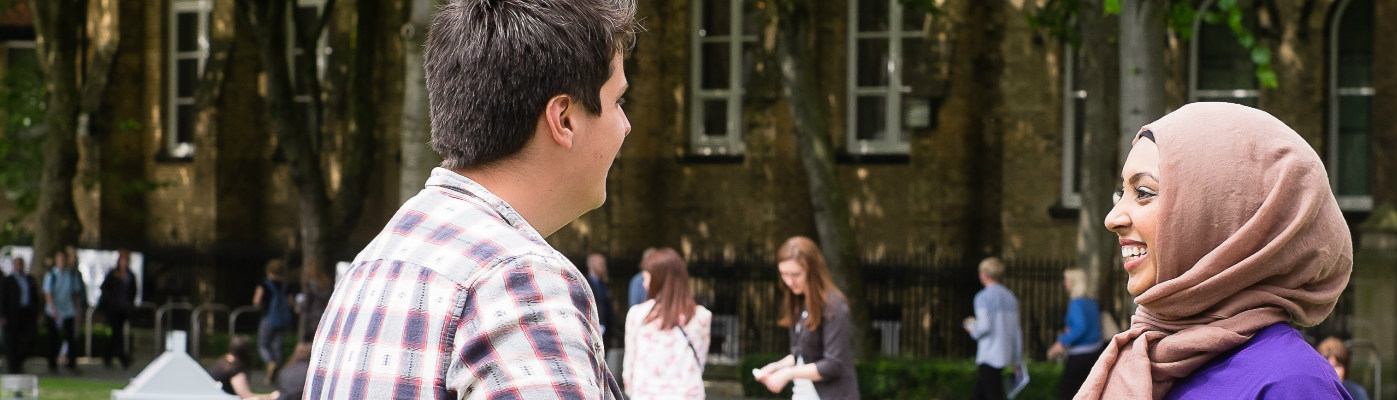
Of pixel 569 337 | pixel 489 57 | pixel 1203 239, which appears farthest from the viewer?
pixel 1203 239

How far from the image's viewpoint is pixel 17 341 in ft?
64.2

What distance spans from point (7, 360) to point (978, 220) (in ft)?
41.2

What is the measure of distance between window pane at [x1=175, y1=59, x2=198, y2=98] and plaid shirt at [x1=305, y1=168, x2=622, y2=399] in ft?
90.5

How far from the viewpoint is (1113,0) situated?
1274 centimetres

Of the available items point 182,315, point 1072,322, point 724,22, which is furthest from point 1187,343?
point 182,315

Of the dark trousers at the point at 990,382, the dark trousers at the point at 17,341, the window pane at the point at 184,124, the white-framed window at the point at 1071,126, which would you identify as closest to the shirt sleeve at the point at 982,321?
the dark trousers at the point at 990,382

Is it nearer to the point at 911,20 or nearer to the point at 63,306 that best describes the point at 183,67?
the point at 63,306

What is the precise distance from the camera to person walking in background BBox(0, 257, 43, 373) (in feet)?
64.0

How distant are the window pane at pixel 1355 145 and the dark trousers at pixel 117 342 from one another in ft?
52.6

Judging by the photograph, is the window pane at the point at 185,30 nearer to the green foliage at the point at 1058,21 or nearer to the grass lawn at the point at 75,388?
the grass lawn at the point at 75,388

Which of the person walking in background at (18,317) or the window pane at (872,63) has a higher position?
the window pane at (872,63)

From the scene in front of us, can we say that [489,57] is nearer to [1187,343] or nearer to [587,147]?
[587,147]

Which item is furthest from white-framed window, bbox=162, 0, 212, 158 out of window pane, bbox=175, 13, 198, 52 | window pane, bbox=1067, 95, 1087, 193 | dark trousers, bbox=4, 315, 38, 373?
window pane, bbox=1067, 95, 1087, 193

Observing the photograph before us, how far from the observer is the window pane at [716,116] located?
2375 cm
